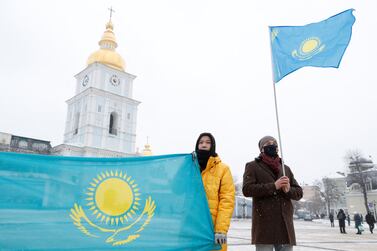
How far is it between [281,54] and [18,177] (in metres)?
4.15

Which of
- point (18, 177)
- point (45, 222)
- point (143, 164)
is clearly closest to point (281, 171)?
point (143, 164)

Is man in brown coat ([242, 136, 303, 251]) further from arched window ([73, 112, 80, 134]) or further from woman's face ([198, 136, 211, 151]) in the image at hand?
arched window ([73, 112, 80, 134])

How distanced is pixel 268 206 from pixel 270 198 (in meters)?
0.10

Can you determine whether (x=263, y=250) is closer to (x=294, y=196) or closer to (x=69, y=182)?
(x=294, y=196)

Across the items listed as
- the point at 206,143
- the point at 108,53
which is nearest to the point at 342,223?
the point at 206,143

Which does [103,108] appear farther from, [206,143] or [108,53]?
[206,143]

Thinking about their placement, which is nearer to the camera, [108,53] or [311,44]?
[311,44]

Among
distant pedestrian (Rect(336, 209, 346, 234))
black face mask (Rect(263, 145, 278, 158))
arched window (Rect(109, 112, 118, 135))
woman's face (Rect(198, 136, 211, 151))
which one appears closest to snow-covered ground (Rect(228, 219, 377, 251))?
distant pedestrian (Rect(336, 209, 346, 234))

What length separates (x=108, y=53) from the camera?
48.6 metres

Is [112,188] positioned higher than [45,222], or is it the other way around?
[112,188]

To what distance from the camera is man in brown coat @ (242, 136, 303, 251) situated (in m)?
3.89

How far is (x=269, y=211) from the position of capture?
13.1 feet

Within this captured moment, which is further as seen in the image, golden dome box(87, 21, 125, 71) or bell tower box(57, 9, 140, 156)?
golden dome box(87, 21, 125, 71)

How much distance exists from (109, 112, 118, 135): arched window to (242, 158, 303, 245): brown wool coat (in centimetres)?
4317
